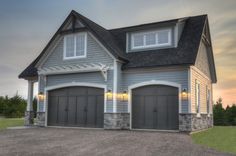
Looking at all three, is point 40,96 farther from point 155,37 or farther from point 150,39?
point 155,37

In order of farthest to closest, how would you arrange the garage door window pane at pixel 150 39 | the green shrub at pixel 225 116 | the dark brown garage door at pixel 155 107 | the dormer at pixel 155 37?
1. the green shrub at pixel 225 116
2. the garage door window pane at pixel 150 39
3. the dormer at pixel 155 37
4. the dark brown garage door at pixel 155 107

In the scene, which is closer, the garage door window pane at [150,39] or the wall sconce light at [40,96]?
the garage door window pane at [150,39]

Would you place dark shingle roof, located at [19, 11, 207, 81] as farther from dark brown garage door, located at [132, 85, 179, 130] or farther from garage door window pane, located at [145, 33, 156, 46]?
dark brown garage door, located at [132, 85, 179, 130]

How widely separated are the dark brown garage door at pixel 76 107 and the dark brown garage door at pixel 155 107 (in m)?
2.26

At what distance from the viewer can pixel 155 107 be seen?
704 inches

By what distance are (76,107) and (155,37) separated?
7.11 meters

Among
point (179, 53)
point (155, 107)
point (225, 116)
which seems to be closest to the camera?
point (179, 53)

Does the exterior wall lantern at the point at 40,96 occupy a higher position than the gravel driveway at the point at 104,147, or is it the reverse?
the exterior wall lantern at the point at 40,96

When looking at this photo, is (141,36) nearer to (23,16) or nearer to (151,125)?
(151,125)

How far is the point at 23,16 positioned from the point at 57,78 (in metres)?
6.32

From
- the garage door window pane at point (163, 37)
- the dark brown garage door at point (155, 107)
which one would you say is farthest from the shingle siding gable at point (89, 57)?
the garage door window pane at point (163, 37)

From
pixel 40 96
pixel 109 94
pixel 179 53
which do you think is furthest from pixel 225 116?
pixel 40 96

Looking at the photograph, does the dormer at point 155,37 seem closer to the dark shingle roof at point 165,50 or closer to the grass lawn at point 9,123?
the dark shingle roof at point 165,50

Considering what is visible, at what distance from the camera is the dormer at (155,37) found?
61.4 ft
